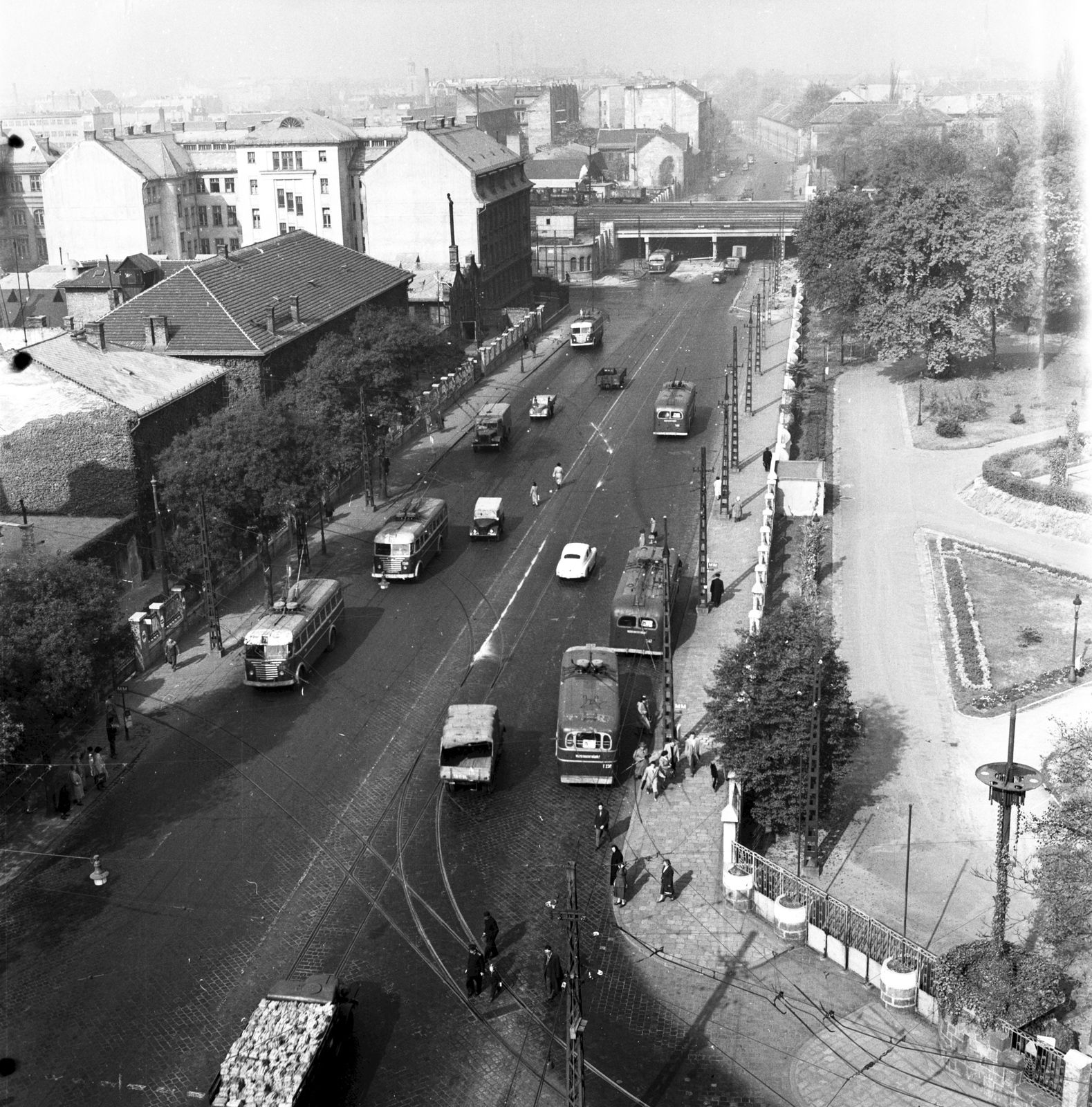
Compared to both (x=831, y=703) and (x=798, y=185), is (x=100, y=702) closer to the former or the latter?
(x=831, y=703)

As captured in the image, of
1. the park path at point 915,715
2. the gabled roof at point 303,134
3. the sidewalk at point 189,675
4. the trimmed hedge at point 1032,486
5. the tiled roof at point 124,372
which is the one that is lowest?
the park path at point 915,715

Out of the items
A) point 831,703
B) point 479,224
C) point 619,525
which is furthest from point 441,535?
point 479,224

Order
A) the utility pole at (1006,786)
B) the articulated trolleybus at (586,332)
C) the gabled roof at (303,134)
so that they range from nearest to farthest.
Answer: the utility pole at (1006,786) → the articulated trolleybus at (586,332) → the gabled roof at (303,134)

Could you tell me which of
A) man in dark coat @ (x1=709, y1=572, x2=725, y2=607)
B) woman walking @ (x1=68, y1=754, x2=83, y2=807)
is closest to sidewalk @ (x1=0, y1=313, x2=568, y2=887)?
woman walking @ (x1=68, y1=754, x2=83, y2=807)

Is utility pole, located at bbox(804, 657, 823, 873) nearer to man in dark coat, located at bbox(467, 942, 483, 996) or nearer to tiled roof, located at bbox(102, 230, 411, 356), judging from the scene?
man in dark coat, located at bbox(467, 942, 483, 996)

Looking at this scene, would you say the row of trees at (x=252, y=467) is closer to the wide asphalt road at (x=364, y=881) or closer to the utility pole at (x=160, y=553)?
the utility pole at (x=160, y=553)

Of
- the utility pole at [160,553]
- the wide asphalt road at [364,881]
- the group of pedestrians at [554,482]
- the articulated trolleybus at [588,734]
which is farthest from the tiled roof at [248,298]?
the articulated trolleybus at [588,734]

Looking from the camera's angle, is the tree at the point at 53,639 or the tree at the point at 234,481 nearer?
the tree at the point at 53,639
